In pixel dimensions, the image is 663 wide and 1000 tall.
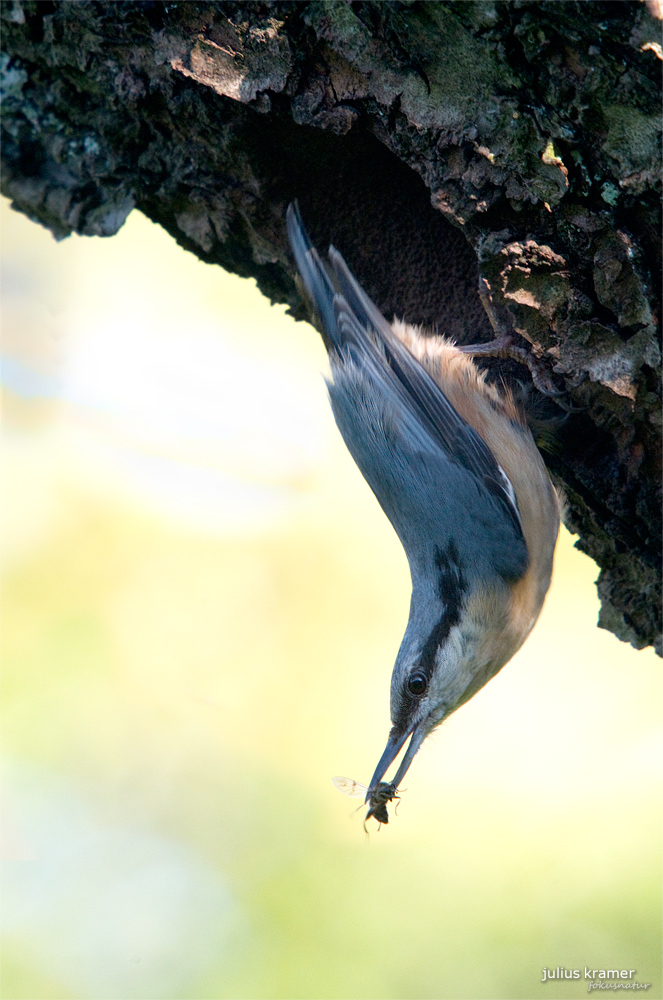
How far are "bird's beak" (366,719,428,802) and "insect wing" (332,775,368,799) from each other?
57 mm

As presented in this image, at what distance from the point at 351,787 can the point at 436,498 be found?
74 centimetres

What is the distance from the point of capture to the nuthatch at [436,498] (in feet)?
5.65

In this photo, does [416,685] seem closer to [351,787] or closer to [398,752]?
[398,752]

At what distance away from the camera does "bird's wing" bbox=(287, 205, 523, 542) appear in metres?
1.72

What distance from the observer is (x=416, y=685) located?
1708 mm

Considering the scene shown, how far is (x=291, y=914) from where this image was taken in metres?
2.09

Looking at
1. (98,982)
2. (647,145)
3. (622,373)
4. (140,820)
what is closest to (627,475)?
(622,373)

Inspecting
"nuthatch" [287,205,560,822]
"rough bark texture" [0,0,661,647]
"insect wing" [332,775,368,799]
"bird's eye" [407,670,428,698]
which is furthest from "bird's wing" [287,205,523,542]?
"insect wing" [332,775,368,799]

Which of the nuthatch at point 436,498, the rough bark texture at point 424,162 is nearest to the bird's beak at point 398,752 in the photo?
the nuthatch at point 436,498

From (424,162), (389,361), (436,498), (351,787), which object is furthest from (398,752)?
(424,162)

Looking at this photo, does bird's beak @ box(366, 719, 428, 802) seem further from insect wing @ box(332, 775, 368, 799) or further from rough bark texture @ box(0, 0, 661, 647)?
rough bark texture @ box(0, 0, 661, 647)

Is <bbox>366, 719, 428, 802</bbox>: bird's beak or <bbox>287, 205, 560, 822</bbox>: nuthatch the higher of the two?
<bbox>287, 205, 560, 822</bbox>: nuthatch

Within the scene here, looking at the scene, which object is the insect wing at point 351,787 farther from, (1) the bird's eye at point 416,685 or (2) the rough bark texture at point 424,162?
(2) the rough bark texture at point 424,162

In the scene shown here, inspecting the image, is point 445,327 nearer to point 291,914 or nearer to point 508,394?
point 508,394
